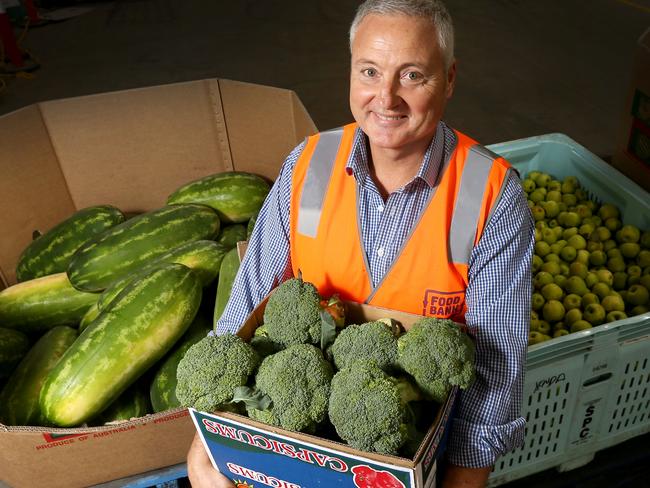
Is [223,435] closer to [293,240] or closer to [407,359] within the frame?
[407,359]

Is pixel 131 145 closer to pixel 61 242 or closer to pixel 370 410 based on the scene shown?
pixel 61 242

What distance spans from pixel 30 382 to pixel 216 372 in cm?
118

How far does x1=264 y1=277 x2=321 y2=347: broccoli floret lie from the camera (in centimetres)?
110

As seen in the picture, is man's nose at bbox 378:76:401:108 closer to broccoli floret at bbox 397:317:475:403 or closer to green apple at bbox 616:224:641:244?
broccoli floret at bbox 397:317:475:403

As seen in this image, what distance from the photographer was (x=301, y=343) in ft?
3.56

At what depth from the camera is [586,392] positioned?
201 centimetres

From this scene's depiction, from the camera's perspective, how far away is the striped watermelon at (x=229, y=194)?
2.48 meters

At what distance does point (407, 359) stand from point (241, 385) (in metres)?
0.30

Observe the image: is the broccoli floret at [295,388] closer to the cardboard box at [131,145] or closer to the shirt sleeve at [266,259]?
the shirt sleeve at [266,259]

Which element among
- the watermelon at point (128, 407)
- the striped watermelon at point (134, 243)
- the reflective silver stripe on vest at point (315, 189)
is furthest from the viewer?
the striped watermelon at point (134, 243)

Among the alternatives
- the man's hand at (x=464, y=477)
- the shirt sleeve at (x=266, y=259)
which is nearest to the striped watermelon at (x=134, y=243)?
the shirt sleeve at (x=266, y=259)

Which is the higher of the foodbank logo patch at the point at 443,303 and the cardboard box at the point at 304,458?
the cardboard box at the point at 304,458

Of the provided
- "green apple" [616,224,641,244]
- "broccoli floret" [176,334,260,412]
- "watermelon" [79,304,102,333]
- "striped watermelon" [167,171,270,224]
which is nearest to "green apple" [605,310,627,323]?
"green apple" [616,224,641,244]

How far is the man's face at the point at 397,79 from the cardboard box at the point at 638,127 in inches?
59.8
